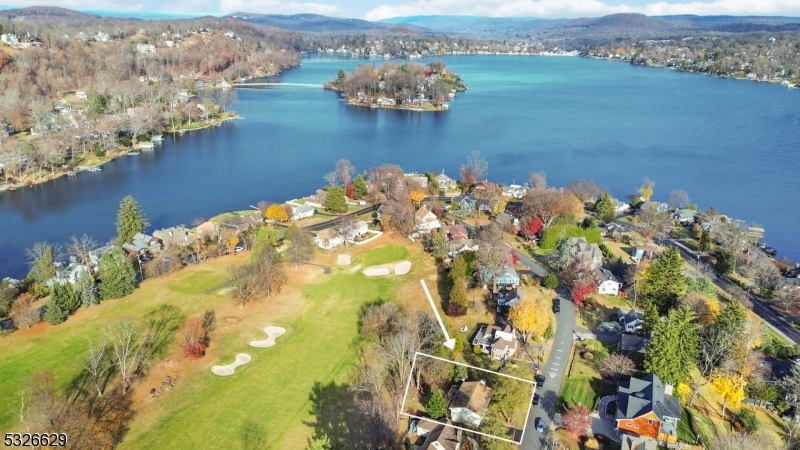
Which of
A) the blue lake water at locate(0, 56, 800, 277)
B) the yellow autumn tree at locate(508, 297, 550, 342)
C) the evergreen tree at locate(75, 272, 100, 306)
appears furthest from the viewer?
the blue lake water at locate(0, 56, 800, 277)

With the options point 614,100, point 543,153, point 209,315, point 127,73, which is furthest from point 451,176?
point 127,73

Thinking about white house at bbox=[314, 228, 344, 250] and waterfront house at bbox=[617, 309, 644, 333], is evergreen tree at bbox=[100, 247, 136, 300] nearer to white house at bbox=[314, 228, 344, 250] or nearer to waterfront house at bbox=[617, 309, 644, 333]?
white house at bbox=[314, 228, 344, 250]

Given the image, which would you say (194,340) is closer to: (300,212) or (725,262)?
(300,212)

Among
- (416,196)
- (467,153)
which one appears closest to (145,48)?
(467,153)

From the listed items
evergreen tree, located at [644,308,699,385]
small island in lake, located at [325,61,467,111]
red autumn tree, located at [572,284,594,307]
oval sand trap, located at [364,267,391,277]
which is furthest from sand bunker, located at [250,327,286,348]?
small island in lake, located at [325,61,467,111]

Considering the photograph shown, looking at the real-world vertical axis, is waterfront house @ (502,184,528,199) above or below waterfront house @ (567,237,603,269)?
above

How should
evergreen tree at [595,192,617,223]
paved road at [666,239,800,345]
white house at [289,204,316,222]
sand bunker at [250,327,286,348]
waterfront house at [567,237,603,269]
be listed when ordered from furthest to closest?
1. evergreen tree at [595,192,617,223]
2. white house at [289,204,316,222]
3. waterfront house at [567,237,603,269]
4. paved road at [666,239,800,345]
5. sand bunker at [250,327,286,348]

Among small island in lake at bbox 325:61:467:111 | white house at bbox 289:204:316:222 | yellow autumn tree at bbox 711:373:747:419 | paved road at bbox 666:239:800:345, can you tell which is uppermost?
small island in lake at bbox 325:61:467:111
